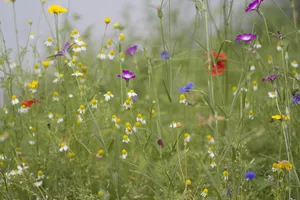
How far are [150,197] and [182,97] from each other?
423 mm

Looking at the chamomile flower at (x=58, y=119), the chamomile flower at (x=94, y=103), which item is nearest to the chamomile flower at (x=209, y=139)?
the chamomile flower at (x=94, y=103)

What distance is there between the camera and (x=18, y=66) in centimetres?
246

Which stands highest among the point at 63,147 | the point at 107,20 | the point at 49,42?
the point at 107,20

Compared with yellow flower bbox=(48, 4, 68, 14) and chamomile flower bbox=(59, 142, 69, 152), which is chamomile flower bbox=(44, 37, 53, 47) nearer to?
yellow flower bbox=(48, 4, 68, 14)

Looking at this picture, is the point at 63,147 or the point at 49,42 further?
the point at 49,42

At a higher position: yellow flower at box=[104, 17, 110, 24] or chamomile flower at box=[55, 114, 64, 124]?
yellow flower at box=[104, 17, 110, 24]

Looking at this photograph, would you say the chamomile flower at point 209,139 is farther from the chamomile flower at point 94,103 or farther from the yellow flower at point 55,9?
the yellow flower at point 55,9

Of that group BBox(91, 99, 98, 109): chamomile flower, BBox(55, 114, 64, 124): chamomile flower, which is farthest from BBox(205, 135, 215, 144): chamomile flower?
BBox(55, 114, 64, 124): chamomile flower

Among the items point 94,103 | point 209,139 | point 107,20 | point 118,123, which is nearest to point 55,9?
point 107,20

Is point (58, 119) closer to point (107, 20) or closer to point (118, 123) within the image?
point (118, 123)

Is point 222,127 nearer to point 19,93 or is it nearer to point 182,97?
point 182,97

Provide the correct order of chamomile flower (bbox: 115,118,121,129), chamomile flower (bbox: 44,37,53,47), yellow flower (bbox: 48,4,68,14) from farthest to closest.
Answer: chamomile flower (bbox: 44,37,53,47) < yellow flower (bbox: 48,4,68,14) < chamomile flower (bbox: 115,118,121,129)

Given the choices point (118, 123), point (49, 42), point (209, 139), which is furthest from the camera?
point (49, 42)

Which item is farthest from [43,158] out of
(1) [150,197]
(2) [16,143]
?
(1) [150,197]
